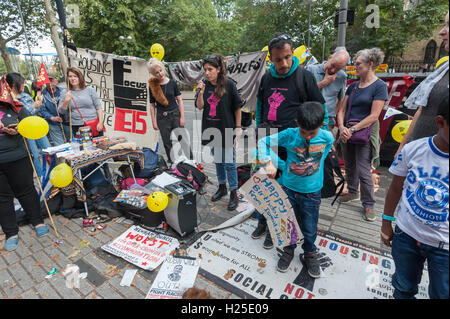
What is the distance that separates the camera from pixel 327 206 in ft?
12.1

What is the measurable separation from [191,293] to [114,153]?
2.43 m

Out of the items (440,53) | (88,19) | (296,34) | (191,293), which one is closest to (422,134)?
(191,293)

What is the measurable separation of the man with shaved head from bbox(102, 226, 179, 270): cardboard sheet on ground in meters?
2.89

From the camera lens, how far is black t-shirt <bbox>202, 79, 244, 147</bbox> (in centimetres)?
323

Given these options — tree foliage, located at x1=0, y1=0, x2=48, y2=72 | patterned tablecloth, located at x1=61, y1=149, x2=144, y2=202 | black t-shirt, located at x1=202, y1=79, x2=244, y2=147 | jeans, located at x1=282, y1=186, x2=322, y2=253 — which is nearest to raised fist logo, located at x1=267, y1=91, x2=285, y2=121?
jeans, located at x1=282, y1=186, x2=322, y2=253

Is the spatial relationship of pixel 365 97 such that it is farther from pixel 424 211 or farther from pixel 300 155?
pixel 424 211

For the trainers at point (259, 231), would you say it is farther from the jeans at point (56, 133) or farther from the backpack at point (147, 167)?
the jeans at point (56, 133)

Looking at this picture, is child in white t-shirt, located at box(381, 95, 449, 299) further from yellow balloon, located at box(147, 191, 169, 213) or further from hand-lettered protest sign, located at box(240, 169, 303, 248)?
yellow balloon, located at box(147, 191, 169, 213)

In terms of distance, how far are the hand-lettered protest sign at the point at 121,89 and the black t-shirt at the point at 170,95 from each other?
82 cm

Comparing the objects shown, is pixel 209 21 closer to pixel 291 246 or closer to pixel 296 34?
pixel 296 34

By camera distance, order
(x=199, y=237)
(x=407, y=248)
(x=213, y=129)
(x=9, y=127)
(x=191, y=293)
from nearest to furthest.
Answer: (x=407, y=248) → (x=191, y=293) → (x=9, y=127) → (x=199, y=237) → (x=213, y=129)

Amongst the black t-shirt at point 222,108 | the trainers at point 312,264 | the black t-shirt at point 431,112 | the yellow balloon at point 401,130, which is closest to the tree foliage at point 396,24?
the yellow balloon at point 401,130

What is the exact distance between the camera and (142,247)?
2.79 m

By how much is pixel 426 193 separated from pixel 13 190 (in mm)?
4057
